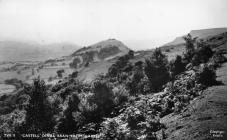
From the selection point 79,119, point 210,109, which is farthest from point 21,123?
point 210,109

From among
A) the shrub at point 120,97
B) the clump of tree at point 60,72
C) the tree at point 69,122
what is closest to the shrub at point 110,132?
the tree at point 69,122

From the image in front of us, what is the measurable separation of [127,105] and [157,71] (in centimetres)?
2043

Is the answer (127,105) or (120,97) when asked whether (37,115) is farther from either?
(120,97)

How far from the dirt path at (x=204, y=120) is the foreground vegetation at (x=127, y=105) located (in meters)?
1.79

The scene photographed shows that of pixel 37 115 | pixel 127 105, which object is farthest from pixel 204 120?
pixel 37 115

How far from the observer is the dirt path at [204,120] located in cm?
2567

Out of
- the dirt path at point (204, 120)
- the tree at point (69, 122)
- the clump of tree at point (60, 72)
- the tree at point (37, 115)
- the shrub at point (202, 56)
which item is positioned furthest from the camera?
the clump of tree at point (60, 72)

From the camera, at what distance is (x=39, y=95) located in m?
58.6

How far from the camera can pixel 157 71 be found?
7869cm

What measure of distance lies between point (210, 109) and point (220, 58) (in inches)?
1389

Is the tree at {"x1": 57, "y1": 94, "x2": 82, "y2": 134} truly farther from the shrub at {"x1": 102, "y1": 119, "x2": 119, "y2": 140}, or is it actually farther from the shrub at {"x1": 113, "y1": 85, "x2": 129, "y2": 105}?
the shrub at {"x1": 102, "y1": 119, "x2": 119, "y2": 140}

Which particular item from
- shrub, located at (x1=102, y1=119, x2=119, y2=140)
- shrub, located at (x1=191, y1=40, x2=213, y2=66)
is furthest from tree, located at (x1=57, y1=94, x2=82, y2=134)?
shrub, located at (x1=191, y1=40, x2=213, y2=66)

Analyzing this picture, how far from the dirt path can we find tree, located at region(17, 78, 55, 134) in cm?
3046

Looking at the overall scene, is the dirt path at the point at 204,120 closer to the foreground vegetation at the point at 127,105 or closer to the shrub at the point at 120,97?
the foreground vegetation at the point at 127,105
